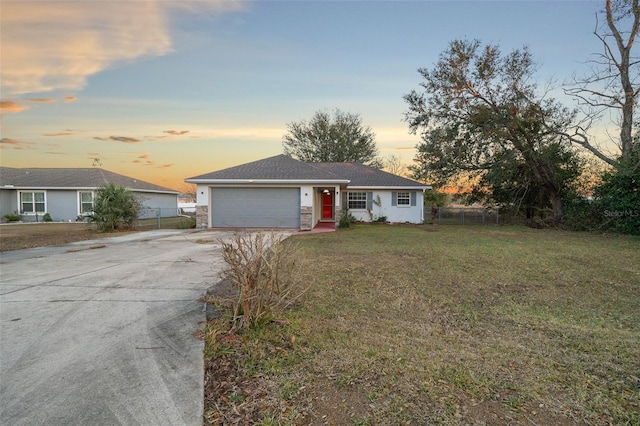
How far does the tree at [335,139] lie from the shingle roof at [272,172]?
17.1 metres

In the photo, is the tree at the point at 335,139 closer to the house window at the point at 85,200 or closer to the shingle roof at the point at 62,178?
the shingle roof at the point at 62,178

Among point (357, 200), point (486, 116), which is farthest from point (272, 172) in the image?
point (486, 116)

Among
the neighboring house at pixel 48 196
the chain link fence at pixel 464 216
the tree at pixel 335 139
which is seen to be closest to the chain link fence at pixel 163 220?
the neighboring house at pixel 48 196

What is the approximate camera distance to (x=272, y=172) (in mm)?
16406

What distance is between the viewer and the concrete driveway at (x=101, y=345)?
90.5 inches

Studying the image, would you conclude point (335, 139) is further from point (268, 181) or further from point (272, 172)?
point (268, 181)

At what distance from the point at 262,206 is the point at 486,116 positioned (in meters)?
12.5

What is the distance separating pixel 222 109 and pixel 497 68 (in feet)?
46.2

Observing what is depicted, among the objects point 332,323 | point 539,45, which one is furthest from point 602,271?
point 539,45

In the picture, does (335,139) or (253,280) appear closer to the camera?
(253,280)

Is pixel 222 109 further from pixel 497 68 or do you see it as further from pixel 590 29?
pixel 590 29

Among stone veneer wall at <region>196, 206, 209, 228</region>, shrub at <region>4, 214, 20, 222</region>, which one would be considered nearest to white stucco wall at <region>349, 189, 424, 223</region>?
stone veneer wall at <region>196, 206, 209, 228</region>

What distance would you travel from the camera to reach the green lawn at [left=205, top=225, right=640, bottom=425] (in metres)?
2.33

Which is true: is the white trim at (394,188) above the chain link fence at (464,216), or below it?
above
